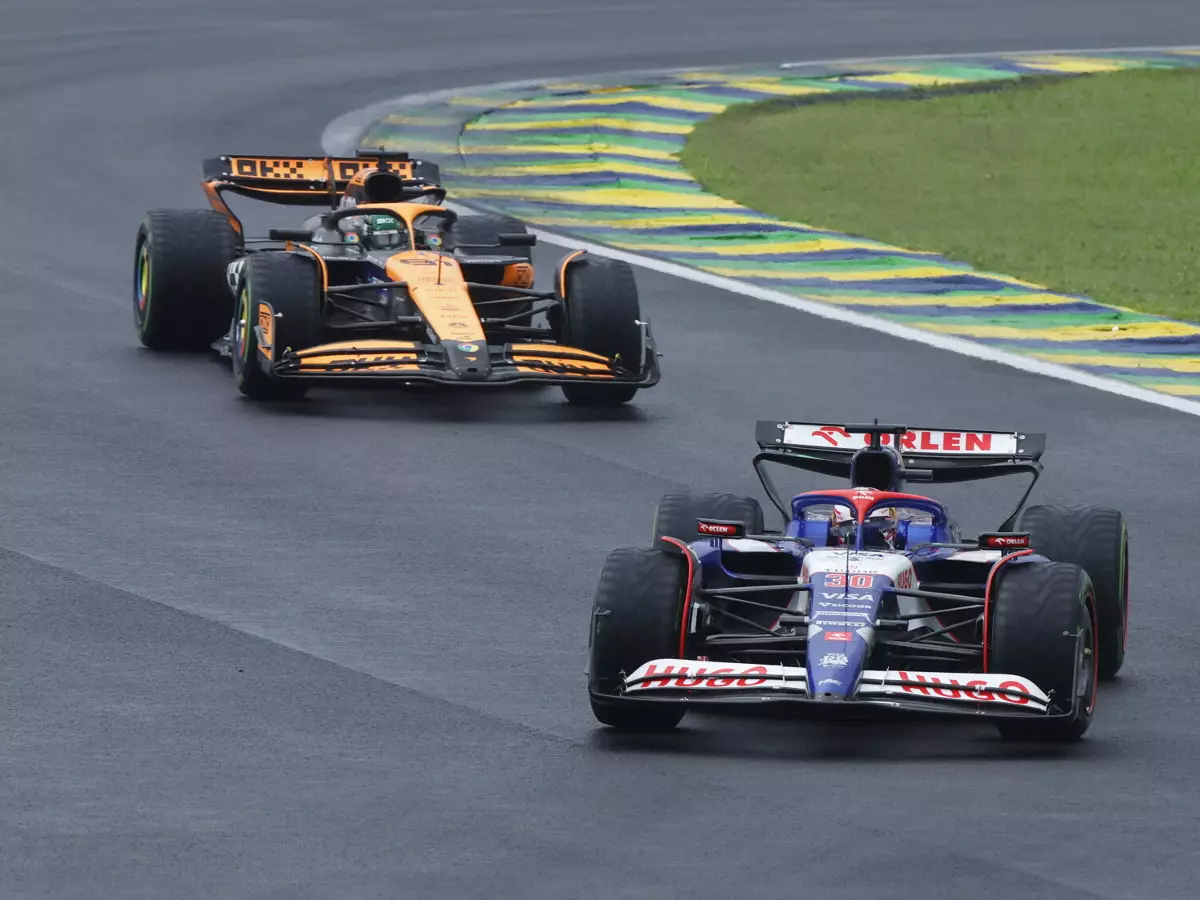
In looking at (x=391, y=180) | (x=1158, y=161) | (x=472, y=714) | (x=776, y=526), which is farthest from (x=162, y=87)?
(x=472, y=714)

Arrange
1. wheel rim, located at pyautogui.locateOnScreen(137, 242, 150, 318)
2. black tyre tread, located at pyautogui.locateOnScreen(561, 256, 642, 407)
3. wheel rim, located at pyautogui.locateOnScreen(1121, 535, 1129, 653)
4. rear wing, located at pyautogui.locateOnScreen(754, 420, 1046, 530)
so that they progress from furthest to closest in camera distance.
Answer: wheel rim, located at pyautogui.locateOnScreen(137, 242, 150, 318) < black tyre tread, located at pyautogui.locateOnScreen(561, 256, 642, 407) < rear wing, located at pyautogui.locateOnScreen(754, 420, 1046, 530) < wheel rim, located at pyautogui.locateOnScreen(1121, 535, 1129, 653)

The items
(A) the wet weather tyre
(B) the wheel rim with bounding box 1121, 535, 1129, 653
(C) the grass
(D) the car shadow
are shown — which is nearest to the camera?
(D) the car shadow

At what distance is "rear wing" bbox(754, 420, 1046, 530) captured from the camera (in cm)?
1168

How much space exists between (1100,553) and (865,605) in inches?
57.6

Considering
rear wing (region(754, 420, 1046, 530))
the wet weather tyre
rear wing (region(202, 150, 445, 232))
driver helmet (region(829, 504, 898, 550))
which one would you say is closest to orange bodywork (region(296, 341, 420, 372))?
the wet weather tyre

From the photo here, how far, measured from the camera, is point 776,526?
14633 mm

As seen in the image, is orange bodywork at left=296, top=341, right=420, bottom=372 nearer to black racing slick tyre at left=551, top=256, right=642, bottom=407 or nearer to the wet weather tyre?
black racing slick tyre at left=551, top=256, right=642, bottom=407

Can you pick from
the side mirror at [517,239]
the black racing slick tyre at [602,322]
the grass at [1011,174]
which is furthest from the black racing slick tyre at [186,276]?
the grass at [1011,174]

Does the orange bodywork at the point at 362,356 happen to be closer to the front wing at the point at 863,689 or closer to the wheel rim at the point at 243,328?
the wheel rim at the point at 243,328

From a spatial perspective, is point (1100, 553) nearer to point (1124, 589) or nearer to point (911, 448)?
point (1124, 589)

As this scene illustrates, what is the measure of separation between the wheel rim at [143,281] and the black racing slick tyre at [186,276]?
20 mm

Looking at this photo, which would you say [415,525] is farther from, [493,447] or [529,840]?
[529,840]

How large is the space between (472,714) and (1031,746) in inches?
85.0

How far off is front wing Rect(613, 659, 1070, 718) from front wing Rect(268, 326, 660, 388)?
631cm
